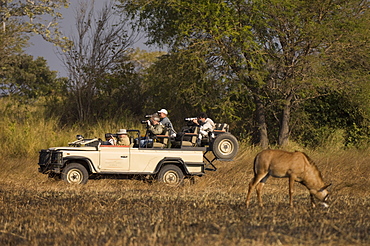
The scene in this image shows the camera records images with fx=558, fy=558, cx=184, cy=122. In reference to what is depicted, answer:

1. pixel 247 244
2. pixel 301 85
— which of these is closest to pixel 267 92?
pixel 301 85

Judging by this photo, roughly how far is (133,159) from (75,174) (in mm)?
1501

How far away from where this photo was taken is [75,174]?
14.0m

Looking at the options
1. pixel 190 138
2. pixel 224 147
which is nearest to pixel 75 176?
pixel 190 138

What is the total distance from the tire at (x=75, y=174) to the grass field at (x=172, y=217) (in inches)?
8.0

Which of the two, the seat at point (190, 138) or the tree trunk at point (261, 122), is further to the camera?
the tree trunk at point (261, 122)

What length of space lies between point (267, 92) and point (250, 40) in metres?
3.49

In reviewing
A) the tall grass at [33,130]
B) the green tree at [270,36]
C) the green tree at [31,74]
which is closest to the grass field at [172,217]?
the tall grass at [33,130]

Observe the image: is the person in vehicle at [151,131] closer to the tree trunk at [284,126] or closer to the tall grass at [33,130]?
the tall grass at [33,130]

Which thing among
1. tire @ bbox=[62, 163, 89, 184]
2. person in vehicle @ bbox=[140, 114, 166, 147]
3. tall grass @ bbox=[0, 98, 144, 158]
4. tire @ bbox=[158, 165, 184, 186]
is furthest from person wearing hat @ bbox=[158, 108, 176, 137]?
tall grass @ bbox=[0, 98, 144, 158]

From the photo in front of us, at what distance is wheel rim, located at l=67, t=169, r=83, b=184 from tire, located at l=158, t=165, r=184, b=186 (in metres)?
2.00

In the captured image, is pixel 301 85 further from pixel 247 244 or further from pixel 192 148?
pixel 247 244

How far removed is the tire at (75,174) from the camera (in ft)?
45.8

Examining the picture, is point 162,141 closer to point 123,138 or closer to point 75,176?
point 123,138

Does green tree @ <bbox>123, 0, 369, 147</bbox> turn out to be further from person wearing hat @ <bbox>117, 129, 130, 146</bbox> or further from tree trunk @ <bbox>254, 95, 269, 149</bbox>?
person wearing hat @ <bbox>117, 129, 130, 146</bbox>
